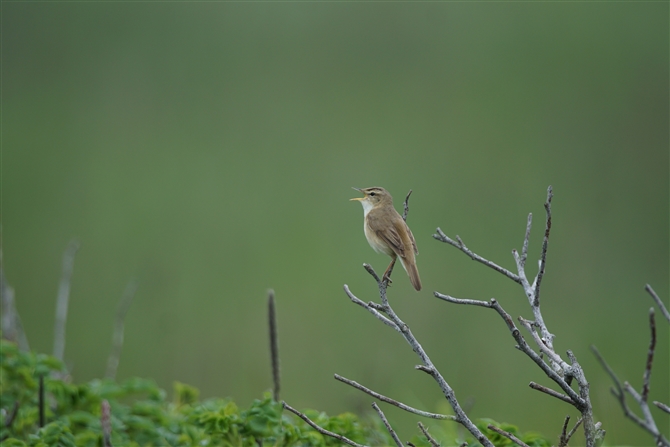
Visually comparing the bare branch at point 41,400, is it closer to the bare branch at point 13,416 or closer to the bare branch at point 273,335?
the bare branch at point 13,416

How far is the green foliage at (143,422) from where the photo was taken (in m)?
1.82

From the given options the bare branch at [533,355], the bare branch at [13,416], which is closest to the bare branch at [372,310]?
the bare branch at [533,355]

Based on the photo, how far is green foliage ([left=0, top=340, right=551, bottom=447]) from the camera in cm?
182

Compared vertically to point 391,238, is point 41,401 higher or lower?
lower

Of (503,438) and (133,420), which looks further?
(133,420)

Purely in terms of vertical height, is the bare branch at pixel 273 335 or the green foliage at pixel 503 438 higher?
the bare branch at pixel 273 335

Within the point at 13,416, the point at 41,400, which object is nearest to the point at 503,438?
the point at 41,400

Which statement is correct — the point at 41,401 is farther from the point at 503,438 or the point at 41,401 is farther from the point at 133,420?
the point at 503,438

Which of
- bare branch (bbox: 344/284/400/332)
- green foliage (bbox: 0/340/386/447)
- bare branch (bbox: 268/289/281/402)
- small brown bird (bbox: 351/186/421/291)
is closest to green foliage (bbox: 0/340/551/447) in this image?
green foliage (bbox: 0/340/386/447)

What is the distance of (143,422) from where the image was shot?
214 centimetres

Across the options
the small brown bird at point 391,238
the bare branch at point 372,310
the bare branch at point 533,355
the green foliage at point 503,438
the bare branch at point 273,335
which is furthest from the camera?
the small brown bird at point 391,238

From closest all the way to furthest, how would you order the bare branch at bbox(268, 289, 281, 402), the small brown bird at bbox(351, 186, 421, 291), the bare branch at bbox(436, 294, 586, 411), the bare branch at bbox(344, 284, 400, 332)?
the bare branch at bbox(436, 294, 586, 411) → the bare branch at bbox(344, 284, 400, 332) → the bare branch at bbox(268, 289, 281, 402) → the small brown bird at bbox(351, 186, 421, 291)

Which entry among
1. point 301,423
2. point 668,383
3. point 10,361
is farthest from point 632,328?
point 10,361

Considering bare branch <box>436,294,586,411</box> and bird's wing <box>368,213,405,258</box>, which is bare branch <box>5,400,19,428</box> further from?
bare branch <box>436,294,586,411</box>
